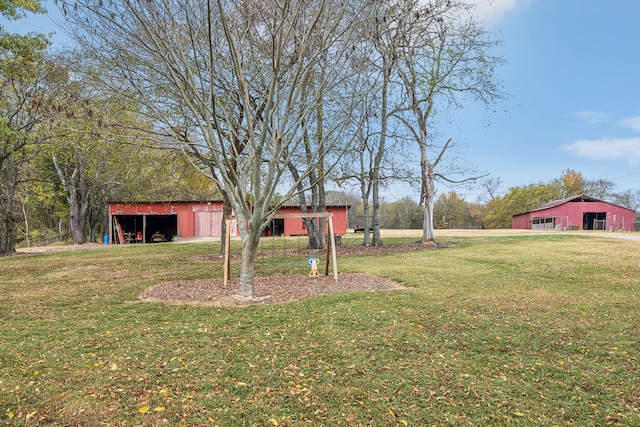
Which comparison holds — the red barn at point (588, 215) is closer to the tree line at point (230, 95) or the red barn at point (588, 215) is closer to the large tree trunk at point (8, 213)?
the tree line at point (230, 95)

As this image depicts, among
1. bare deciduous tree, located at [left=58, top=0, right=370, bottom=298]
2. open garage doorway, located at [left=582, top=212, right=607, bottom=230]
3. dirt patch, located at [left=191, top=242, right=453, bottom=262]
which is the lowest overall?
dirt patch, located at [left=191, top=242, right=453, bottom=262]

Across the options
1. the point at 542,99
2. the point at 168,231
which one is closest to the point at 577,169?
the point at 542,99

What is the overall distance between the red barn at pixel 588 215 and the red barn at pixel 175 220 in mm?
23592

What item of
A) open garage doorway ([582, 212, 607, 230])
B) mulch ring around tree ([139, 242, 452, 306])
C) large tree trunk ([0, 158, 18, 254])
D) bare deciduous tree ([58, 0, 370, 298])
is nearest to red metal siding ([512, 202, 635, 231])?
open garage doorway ([582, 212, 607, 230])

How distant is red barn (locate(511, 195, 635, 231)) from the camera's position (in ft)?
120

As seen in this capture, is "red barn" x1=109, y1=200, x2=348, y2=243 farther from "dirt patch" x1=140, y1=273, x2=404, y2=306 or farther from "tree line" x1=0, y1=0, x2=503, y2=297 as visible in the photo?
"dirt patch" x1=140, y1=273, x2=404, y2=306

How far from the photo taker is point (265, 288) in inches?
307

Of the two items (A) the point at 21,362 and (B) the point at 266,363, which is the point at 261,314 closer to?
(B) the point at 266,363

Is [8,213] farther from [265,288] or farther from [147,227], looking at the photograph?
[265,288]

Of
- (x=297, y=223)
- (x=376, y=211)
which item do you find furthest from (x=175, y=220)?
(x=376, y=211)

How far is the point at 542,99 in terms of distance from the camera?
17.7 metres

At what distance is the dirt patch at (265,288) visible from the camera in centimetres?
672

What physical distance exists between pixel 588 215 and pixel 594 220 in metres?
0.75

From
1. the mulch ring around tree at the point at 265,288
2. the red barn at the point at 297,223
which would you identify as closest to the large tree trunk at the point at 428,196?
the mulch ring around tree at the point at 265,288
